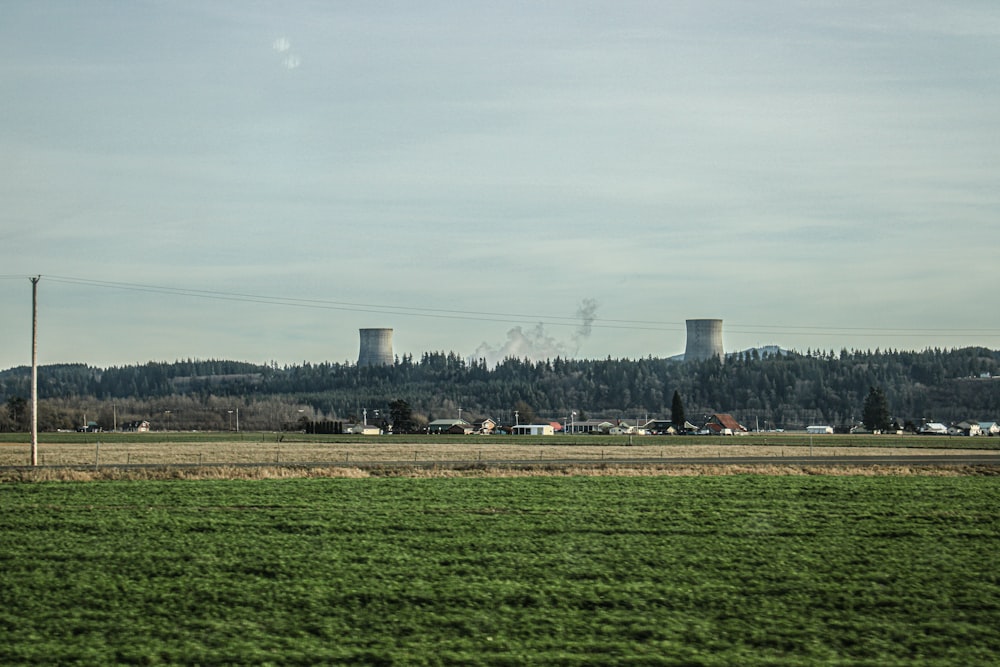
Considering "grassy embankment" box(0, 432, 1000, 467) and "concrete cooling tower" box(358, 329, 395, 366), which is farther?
"concrete cooling tower" box(358, 329, 395, 366)

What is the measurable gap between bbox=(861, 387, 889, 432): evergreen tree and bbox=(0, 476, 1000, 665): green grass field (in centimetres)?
13862

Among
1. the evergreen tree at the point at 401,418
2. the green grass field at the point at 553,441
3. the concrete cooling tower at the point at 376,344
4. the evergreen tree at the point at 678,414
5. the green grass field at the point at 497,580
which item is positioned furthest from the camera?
the concrete cooling tower at the point at 376,344

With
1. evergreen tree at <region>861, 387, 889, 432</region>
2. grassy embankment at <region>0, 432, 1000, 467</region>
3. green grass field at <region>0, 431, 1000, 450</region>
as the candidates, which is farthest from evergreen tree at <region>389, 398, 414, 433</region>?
evergreen tree at <region>861, 387, 889, 432</region>

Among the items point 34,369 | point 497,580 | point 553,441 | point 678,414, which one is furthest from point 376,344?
point 497,580

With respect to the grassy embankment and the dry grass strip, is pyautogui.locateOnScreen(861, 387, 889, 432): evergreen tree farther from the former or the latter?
the dry grass strip

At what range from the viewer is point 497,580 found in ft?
60.3

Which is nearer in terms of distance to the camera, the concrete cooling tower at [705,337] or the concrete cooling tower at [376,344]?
the concrete cooling tower at [705,337]

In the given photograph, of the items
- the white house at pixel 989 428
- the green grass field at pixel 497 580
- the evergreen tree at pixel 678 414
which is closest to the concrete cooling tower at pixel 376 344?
the evergreen tree at pixel 678 414

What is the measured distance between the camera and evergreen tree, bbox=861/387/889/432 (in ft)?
533

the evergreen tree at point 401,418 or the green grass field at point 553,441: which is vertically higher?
the evergreen tree at point 401,418

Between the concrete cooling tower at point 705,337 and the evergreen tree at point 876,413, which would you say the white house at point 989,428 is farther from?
the concrete cooling tower at point 705,337

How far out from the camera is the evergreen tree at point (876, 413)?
162 metres

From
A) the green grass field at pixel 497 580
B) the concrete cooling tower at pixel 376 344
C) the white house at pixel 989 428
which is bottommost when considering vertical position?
the white house at pixel 989 428

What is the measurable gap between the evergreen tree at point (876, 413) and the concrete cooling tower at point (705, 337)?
23.3m
